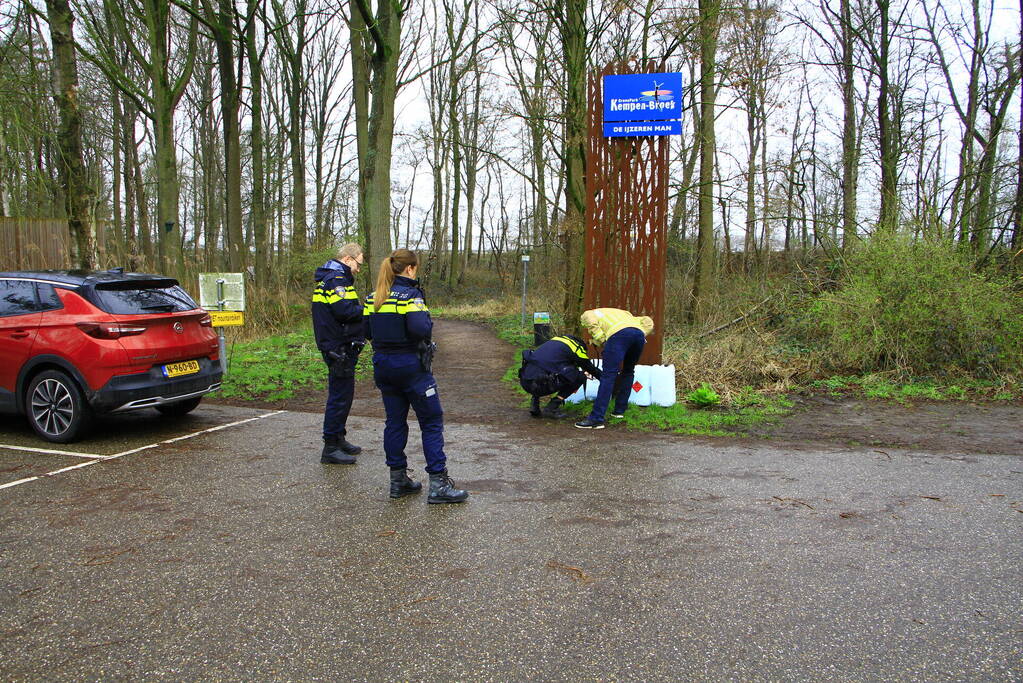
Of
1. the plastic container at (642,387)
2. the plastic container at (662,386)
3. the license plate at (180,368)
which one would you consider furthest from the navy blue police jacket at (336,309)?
the plastic container at (662,386)

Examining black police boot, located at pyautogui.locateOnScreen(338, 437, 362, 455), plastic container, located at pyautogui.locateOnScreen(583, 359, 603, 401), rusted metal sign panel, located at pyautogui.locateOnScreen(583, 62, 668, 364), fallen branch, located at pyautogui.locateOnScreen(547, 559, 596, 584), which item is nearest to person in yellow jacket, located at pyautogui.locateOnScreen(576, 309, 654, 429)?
plastic container, located at pyautogui.locateOnScreen(583, 359, 603, 401)

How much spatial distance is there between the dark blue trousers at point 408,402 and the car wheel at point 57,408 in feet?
10.9

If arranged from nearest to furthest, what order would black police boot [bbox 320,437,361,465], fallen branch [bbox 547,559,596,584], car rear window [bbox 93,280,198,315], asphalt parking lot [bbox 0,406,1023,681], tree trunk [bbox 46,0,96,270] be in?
asphalt parking lot [bbox 0,406,1023,681] < fallen branch [bbox 547,559,596,584] < black police boot [bbox 320,437,361,465] < car rear window [bbox 93,280,198,315] < tree trunk [bbox 46,0,96,270]

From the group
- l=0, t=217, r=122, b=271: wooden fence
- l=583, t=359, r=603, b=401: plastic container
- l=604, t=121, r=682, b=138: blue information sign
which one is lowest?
l=583, t=359, r=603, b=401: plastic container

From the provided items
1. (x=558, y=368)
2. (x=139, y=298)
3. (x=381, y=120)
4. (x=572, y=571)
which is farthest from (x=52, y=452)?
(x=381, y=120)

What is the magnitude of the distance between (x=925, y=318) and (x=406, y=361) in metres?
8.31

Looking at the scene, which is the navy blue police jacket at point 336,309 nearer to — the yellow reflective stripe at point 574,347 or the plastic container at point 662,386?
the yellow reflective stripe at point 574,347

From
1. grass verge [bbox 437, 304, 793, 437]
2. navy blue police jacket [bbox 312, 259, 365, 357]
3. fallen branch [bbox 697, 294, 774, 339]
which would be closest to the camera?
navy blue police jacket [bbox 312, 259, 365, 357]

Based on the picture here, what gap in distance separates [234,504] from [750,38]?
1203cm

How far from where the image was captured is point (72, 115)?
10.6 m

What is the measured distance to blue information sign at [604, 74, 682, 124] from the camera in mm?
8961

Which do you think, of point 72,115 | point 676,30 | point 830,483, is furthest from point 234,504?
point 676,30

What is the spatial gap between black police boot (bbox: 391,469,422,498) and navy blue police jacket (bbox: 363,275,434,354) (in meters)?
0.89

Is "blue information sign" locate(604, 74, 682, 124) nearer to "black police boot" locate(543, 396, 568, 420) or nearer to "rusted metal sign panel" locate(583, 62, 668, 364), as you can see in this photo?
"rusted metal sign panel" locate(583, 62, 668, 364)
